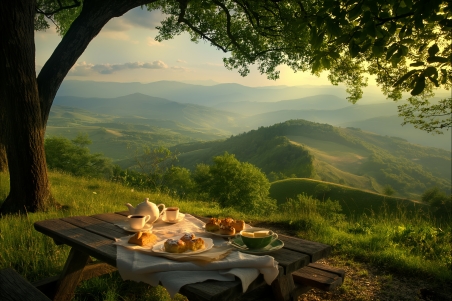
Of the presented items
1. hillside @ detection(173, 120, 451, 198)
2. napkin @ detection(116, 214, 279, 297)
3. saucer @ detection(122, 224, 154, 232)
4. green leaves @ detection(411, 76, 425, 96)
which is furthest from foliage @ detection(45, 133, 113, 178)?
hillside @ detection(173, 120, 451, 198)

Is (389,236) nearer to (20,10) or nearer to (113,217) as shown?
(113,217)

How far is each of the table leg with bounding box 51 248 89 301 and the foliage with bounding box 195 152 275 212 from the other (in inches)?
1258

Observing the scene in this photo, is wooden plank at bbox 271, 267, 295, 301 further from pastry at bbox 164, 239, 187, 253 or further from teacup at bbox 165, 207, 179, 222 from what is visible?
teacup at bbox 165, 207, 179, 222

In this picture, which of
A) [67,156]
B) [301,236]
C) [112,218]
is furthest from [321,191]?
[112,218]

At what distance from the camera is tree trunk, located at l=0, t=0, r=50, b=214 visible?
19.1 feet

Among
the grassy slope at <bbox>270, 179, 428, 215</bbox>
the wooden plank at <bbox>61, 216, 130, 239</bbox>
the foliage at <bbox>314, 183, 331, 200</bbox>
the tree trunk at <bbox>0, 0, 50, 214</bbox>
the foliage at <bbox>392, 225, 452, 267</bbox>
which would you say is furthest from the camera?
the foliage at <bbox>314, 183, 331, 200</bbox>

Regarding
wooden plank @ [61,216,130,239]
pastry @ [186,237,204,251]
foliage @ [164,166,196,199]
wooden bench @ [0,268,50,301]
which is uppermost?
pastry @ [186,237,204,251]

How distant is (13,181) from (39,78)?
6.40ft

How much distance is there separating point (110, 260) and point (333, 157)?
13615cm

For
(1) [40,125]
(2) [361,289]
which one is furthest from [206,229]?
(1) [40,125]

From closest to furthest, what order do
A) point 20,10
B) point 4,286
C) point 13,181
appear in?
1. point 4,286
2. point 20,10
3. point 13,181

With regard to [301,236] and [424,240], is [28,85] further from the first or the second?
[424,240]

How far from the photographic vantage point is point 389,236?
20.0ft

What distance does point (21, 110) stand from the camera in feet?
20.0
